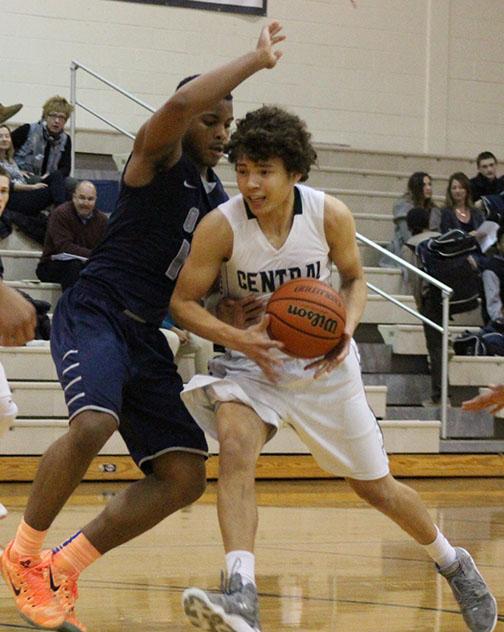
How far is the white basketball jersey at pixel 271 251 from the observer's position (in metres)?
3.60

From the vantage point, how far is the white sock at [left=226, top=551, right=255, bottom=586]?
124 inches

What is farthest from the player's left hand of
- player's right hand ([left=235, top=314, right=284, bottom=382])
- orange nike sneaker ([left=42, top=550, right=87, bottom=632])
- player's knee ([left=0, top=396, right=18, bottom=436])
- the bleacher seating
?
the bleacher seating

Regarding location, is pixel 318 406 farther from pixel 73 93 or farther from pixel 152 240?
pixel 73 93

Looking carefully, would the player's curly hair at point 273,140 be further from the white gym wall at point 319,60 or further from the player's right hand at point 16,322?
the white gym wall at point 319,60

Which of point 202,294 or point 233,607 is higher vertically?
point 202,294

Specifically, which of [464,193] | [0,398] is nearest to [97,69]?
[464,193]

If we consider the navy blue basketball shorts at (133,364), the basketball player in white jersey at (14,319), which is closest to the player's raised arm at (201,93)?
the navy blue basketball shorts at (133,364)

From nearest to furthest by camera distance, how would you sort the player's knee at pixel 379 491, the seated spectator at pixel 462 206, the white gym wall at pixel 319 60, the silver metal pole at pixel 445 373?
the player's knee at pixel 379 491 → the silver metal pole at pixel 445 373 → the seated spectator at pixel 462 206 → the white gym wall at pixel 319 60

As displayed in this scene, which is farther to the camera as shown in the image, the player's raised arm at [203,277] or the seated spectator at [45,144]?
the seated spectator at [45,144]

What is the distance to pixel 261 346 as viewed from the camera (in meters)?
3.41

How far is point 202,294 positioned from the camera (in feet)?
11.7

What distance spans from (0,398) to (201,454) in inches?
34.3

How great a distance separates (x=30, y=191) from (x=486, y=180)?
13.8ft

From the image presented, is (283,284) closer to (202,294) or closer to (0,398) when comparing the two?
(202,294)
